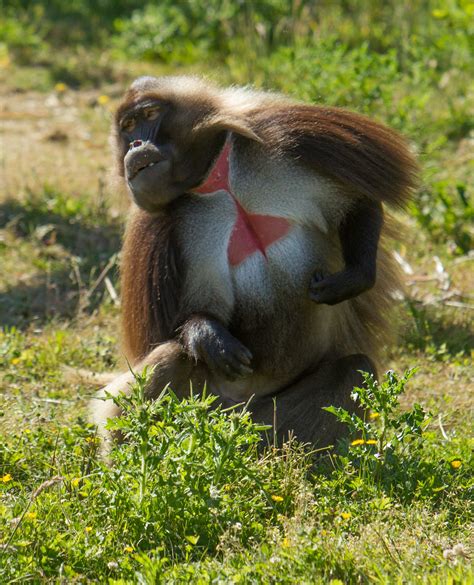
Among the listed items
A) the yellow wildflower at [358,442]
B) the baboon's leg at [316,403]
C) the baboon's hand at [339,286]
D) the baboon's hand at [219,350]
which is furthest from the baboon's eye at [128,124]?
the yellow wildflower at [358,442]

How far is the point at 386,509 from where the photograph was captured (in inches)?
161

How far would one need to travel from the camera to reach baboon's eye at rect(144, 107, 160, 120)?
16.3 feet

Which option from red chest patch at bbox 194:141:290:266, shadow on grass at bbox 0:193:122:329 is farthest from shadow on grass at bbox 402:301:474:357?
shadow on grass at bbox 0:193:122:329

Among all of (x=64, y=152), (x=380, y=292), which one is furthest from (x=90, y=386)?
(x=64, y=152)

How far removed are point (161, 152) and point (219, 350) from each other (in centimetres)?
92

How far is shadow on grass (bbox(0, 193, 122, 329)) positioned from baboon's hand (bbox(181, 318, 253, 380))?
212cm

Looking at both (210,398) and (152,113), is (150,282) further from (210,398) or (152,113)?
(210,398)

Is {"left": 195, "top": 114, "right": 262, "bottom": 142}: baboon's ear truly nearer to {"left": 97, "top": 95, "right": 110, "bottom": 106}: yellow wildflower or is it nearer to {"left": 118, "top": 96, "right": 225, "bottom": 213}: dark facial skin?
{"left": 118, "top": 96, "right": 225, "bottom": 213}: dark facial skin

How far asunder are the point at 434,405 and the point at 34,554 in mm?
2375

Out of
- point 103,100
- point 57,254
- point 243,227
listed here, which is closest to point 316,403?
point 243,227

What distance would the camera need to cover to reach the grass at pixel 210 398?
3852 mm

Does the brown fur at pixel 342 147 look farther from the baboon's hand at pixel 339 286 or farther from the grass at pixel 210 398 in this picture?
the grass at pixel 210 398

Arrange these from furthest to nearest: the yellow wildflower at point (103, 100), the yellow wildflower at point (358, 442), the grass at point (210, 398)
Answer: the yellow wildflower at point (103, 100), the yellow wildflower at point (358, 442), the grass at point (210, 398)

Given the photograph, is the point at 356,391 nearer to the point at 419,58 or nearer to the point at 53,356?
the point at 53,356
